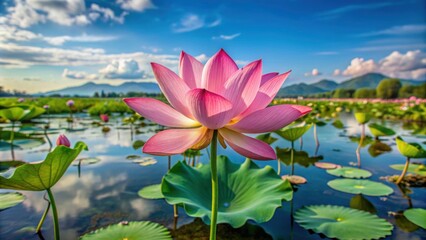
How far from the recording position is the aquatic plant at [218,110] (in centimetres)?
62

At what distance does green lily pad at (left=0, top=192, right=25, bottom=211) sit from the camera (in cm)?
174

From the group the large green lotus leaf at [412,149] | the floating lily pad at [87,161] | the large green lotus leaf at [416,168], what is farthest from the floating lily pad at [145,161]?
the large green lotus leaf at [416,168]

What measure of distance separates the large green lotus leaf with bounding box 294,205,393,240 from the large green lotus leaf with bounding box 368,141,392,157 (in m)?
2.47

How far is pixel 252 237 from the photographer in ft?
4.73

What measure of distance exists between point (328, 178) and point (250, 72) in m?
2.35

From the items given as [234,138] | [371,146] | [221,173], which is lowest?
[371,146]

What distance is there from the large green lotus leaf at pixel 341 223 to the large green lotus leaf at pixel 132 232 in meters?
0.86

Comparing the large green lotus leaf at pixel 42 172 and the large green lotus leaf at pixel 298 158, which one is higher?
the large green lotus leaf at pixel 42 172

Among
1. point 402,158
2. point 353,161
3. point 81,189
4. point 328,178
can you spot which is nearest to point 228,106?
point 81,189

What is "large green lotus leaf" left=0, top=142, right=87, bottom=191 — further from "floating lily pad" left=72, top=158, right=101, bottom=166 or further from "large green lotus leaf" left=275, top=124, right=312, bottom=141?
"floating lily pad" left=72, top=158, right=101, bottom=166

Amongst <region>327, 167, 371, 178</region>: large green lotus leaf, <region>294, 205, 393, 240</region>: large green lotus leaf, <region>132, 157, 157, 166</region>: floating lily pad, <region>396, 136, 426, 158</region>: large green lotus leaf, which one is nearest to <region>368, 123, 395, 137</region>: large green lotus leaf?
<region>327, 167, 371, 178</region>: large green lotus leaf

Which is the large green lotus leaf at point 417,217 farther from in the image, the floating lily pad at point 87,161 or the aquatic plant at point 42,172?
the floating lily pad at point 87,161

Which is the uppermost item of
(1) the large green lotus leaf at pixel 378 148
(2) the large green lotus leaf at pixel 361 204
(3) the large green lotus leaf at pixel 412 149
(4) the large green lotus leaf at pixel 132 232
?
(3) the large green lotus leaf at pixel 412 149

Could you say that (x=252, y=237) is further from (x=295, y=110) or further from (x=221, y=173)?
(x=295, y=110)
